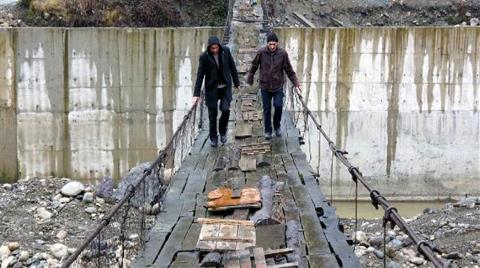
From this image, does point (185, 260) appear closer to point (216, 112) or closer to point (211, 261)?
point (211, 261)

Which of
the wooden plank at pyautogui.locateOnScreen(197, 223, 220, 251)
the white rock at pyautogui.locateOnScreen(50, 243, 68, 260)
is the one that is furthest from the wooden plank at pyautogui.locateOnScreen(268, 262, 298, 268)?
the white rock at pyautogui.locateOnScreen(50, 243, 68, 260)

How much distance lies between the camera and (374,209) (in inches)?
560

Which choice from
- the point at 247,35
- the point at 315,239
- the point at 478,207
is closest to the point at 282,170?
the point at 315,239

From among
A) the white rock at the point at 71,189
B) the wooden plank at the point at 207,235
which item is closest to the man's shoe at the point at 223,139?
the wooden plank at the point at 207,235

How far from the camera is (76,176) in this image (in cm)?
1452

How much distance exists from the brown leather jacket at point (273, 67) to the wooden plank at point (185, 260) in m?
3.55

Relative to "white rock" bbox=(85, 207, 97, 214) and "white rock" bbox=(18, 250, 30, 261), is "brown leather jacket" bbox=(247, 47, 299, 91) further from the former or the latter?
"white rock" bbox=(85, 207, 97, 214)

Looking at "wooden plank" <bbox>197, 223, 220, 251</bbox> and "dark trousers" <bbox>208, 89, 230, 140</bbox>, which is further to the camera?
"dark trousers" <bbox>208, 89, 230, 140</bbox>

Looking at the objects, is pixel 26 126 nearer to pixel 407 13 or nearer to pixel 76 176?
pixel 76 176

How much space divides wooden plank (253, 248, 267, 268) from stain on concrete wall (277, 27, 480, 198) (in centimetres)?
1019

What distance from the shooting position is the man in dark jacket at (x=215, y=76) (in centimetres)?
742

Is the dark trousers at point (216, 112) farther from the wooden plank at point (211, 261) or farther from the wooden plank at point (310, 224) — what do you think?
the wooden plank at point (211, 261)

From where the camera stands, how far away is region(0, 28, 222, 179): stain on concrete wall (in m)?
14.3

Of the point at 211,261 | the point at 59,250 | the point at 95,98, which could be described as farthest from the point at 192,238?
the point at 95,98
